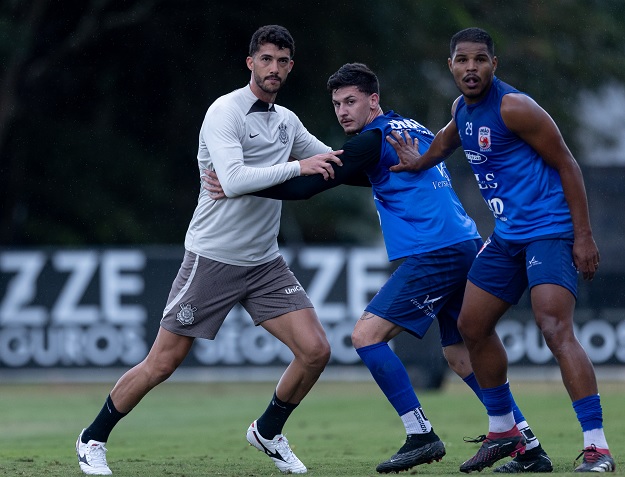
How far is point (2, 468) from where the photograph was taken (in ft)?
26.3

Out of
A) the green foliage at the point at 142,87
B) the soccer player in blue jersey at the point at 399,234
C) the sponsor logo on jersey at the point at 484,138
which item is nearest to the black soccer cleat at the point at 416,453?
the soccer player in blue jersey at the point at 399,234

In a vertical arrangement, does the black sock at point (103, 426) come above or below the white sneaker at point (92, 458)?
above

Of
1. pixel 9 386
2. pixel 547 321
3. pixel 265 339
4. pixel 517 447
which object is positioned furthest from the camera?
pixel 9 386

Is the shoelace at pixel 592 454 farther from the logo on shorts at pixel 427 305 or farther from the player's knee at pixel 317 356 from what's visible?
the player's knee at pixel 317 356

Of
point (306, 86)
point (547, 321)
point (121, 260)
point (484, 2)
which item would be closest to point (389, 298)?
point (547, 321)

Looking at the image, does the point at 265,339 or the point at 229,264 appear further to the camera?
the point at 265,339

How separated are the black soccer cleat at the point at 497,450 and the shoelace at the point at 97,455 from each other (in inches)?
88.4

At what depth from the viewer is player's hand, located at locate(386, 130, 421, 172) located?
7684 millimetres

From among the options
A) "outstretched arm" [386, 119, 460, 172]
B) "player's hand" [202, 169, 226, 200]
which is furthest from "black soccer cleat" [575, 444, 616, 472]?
"player's hand" [202, 169, 226, 200]

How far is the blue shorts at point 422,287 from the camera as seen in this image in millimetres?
7613

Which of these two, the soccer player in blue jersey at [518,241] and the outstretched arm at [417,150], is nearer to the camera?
the soccer player in blue jersey at [518,241]

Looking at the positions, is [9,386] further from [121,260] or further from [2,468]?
[2,468]

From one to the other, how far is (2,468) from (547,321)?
3.64 m

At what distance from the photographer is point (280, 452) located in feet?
26.3
